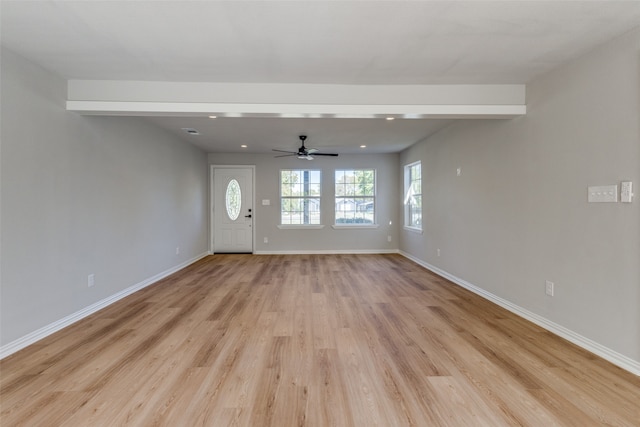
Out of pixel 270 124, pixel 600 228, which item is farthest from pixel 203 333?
pixel 600 228

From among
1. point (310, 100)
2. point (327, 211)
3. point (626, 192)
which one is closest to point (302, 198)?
point (327, 211)

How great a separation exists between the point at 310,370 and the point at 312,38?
2438mm

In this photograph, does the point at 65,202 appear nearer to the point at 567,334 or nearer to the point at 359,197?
the point at 567,334

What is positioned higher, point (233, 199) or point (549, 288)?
point (233, 199)

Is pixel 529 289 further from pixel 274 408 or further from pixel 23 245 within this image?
pixel 23 245

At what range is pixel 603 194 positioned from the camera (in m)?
2.24

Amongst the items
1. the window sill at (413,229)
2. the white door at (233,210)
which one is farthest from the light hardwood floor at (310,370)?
the white door at (233,210)

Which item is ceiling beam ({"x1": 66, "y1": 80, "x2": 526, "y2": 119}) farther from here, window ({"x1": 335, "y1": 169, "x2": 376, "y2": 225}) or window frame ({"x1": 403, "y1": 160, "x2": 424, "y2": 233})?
window ({"x1": 335, "y1": 169, "x2": 376, "y2": 225})

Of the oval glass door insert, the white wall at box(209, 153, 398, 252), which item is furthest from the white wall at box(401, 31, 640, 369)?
the oval glass door insert

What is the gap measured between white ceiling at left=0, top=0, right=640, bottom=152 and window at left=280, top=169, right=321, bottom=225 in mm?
4119

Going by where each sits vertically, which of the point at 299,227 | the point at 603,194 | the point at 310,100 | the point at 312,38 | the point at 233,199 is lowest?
the point at 299,227

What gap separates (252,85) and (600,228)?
3353 millimetres

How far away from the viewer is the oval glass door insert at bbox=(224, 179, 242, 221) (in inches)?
273

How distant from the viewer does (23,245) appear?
7.94 feet
